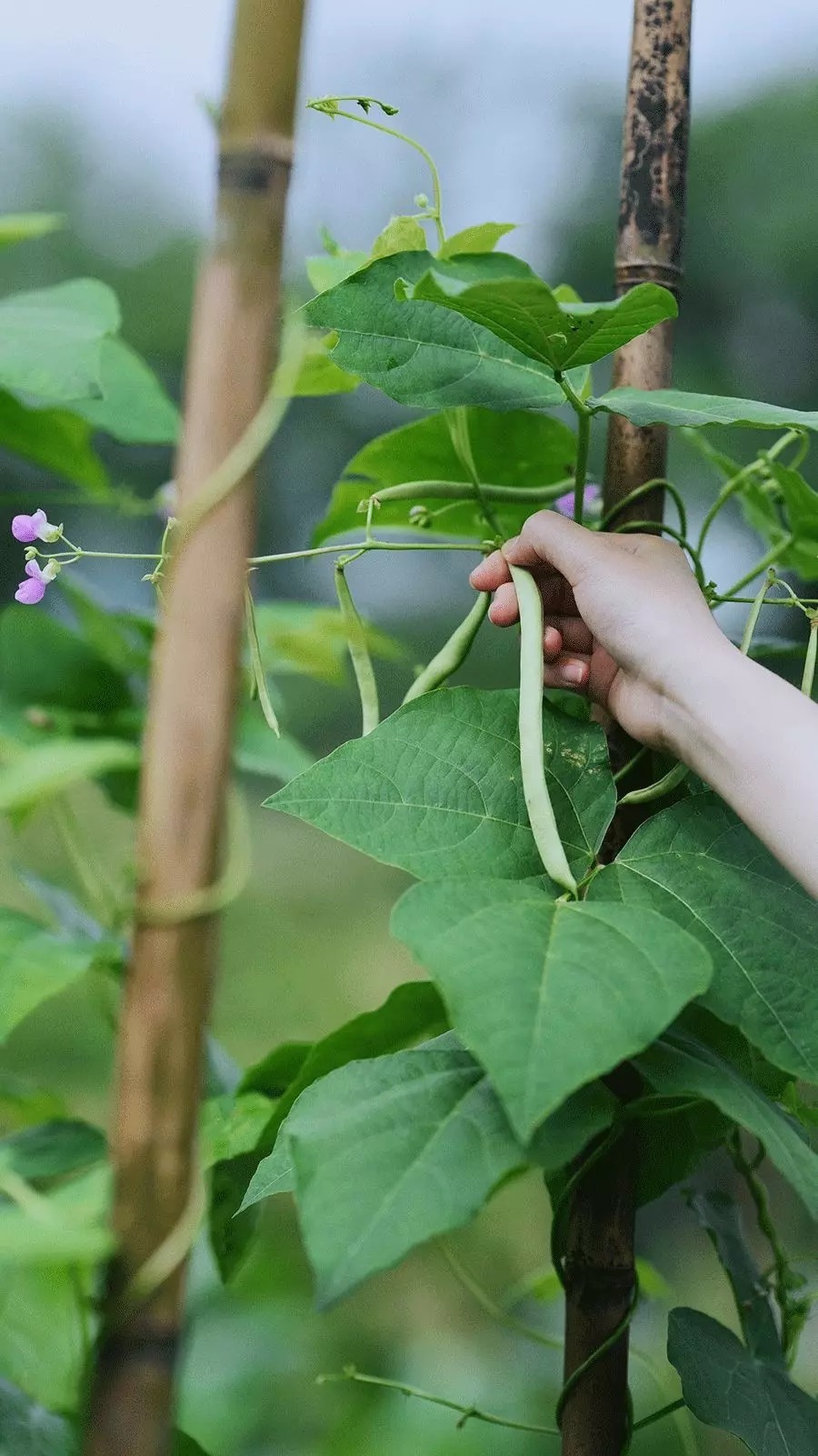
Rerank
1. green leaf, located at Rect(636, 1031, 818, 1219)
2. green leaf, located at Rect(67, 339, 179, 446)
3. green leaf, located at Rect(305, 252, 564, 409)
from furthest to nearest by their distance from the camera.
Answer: green leaf, located at Rect(67, 339, 179, 446) < green leaf, located at Rect(305, 252, 564, 409) < green leaf, located at Rect(636, 1031, 818, 1219)

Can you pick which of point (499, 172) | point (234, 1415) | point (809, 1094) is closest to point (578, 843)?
point (809, 1094)

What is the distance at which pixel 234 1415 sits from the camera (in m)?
1.31

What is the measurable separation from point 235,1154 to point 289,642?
0.45m

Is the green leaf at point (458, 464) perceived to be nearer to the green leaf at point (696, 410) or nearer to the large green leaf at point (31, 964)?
the green leaf at point (696, 410)

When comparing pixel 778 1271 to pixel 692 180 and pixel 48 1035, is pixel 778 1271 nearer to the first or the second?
pixel 48 1035

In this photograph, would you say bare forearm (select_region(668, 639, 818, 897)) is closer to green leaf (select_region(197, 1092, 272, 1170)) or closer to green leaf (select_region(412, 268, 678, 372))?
green leaf (select_region(412, 268, 678, 372))

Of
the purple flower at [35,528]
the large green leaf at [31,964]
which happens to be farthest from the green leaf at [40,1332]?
the purple flower at [35,528]

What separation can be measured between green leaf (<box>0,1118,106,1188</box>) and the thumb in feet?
1.25

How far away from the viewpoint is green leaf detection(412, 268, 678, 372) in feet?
1.35

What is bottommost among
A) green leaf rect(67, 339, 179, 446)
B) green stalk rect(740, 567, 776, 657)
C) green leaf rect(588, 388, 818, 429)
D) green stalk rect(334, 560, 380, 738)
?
green stalk rect(334, 560, 380, 738)

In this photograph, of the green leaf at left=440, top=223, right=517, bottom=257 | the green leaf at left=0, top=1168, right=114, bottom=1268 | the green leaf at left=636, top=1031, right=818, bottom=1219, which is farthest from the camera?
the green leaf at left=440, top=223, right=517, bottom=257

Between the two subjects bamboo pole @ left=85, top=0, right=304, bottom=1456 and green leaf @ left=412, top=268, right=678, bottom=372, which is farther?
green leaf @ left=412, top=268, right=678, bottom=372

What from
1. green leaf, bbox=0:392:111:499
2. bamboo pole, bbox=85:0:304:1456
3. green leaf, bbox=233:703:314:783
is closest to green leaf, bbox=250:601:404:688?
green leaf, bbox=233:703:314:783

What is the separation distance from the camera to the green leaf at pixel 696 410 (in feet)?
1.46
